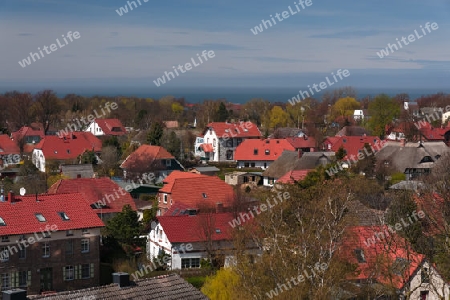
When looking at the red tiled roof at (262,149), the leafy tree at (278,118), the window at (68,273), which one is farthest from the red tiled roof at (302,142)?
the window at (68,273)

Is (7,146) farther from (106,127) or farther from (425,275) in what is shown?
(425,275)

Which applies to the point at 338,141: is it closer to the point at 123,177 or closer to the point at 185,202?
the point at 123,177

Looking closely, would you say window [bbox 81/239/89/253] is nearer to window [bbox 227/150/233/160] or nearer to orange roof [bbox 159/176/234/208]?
orange roof [bbox 159/176/234/208]

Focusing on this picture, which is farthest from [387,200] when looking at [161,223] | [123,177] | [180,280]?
[123,177]

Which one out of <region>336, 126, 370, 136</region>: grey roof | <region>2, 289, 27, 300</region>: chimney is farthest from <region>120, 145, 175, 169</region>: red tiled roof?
<region>2, 289, 27, 300</region>: chimney

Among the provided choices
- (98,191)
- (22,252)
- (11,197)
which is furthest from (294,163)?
(22,252)

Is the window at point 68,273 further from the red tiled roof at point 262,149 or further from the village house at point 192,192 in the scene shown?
the red tiled roof at point 262,149
